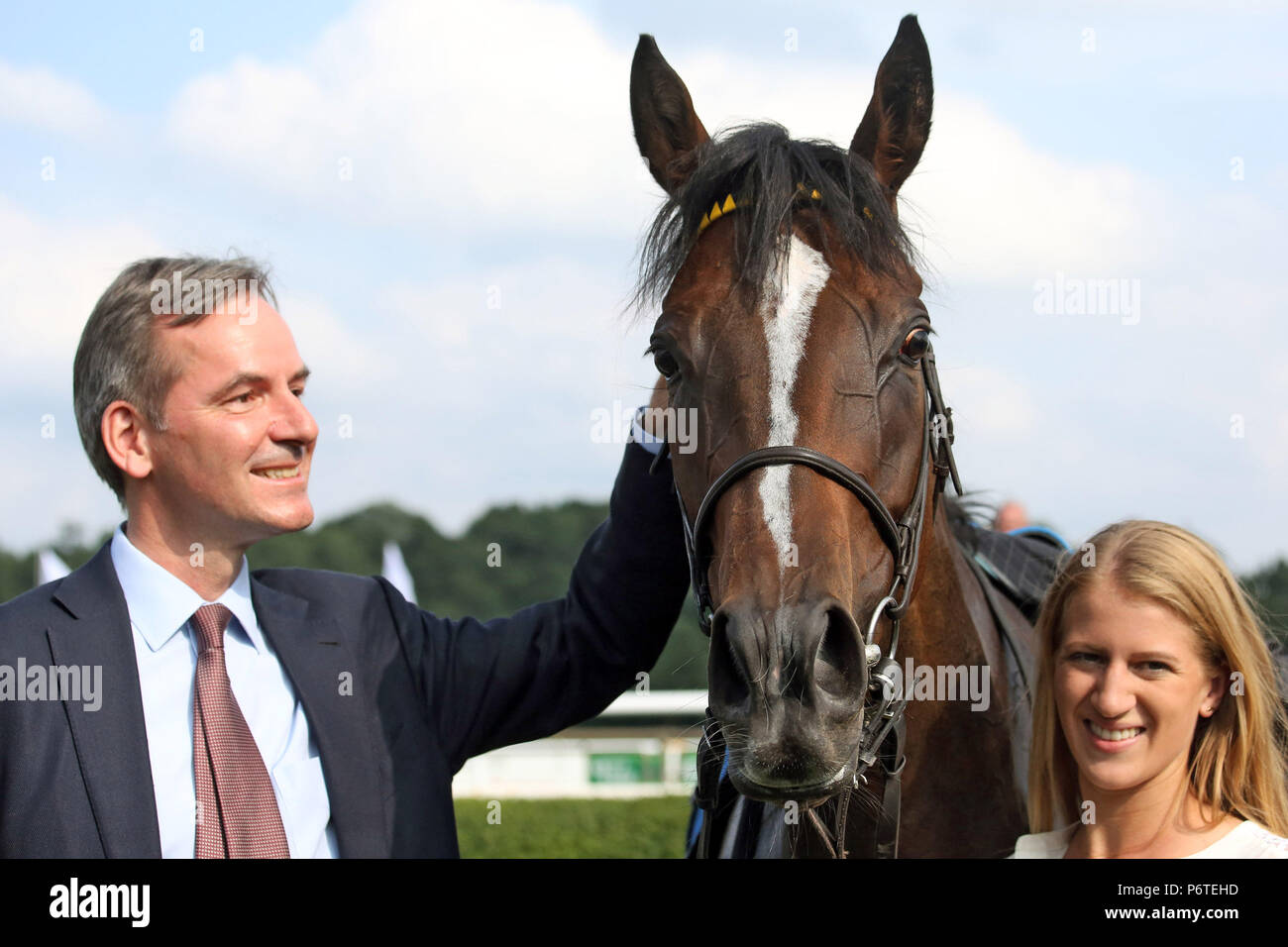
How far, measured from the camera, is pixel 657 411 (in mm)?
3111

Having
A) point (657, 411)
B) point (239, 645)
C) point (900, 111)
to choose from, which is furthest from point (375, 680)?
point (900, 111)

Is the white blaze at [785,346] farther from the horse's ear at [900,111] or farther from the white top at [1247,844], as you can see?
the white top at [1247,844]

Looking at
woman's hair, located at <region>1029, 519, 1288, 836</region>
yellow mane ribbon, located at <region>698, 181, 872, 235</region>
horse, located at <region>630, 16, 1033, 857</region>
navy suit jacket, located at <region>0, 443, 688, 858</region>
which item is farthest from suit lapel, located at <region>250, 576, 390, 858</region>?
woman's hair, located at <region>1029, 519, 1288, 836</region>

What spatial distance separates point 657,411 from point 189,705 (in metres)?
1.36

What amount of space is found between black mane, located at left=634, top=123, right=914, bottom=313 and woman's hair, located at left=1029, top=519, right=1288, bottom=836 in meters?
0.89

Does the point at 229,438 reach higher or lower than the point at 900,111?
lower

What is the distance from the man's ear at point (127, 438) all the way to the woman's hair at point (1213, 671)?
7.09 feet

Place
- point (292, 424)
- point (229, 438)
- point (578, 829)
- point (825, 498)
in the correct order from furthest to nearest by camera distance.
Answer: point (578, 829)
point (292, 424)
point (229, 438)
point (825, 498)

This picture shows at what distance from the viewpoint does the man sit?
2.49 m

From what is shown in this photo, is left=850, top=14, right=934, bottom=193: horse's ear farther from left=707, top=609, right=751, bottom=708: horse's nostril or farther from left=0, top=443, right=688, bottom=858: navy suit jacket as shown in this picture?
left=707, top=609, right=751, bottom=708: horse's nostril

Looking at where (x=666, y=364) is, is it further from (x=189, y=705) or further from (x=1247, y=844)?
(x=1247, y=844)

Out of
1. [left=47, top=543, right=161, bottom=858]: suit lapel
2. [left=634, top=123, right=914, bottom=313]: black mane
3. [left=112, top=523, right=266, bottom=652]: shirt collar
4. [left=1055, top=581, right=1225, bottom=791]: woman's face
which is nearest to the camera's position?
[left=1055, top=581, right=1225, bottom=791]: woman's face

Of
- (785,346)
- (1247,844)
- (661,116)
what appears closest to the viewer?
(1247,844)

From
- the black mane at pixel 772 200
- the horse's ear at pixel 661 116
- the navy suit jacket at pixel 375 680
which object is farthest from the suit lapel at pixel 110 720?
the horse's ear at pixel 661 116
